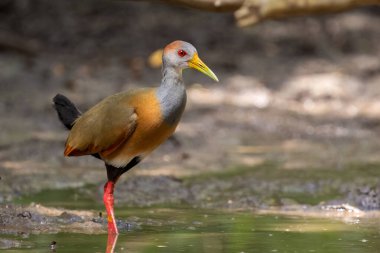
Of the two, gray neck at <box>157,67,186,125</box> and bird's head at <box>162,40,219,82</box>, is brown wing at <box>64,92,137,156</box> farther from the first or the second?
bird's head at <box>162,40,219,82</box>

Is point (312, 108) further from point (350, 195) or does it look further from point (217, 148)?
point (350, 195)

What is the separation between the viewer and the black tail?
8.16m

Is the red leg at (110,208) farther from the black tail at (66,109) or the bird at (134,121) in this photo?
the black tail at (66,109)

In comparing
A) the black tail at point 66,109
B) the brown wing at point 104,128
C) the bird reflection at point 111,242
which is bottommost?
the bird reflection at point 111,242

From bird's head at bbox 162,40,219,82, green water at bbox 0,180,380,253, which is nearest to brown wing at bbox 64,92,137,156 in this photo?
bird's head at bbox 162,40,219,82

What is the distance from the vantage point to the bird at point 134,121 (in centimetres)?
745

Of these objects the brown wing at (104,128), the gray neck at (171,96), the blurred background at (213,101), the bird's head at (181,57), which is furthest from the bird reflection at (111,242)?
the blurred background at (213,101)

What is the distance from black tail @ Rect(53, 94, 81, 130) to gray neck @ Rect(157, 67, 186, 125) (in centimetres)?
96

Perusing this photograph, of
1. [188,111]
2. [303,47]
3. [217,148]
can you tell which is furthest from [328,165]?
[303,47]

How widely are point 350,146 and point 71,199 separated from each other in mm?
4151

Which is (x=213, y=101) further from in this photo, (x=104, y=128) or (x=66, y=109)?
(x=104, y=128)

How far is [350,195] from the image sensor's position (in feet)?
30.4

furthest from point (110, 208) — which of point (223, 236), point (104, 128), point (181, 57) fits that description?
point (181, 57)

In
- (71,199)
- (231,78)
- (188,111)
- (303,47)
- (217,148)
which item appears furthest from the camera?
(303,47)
